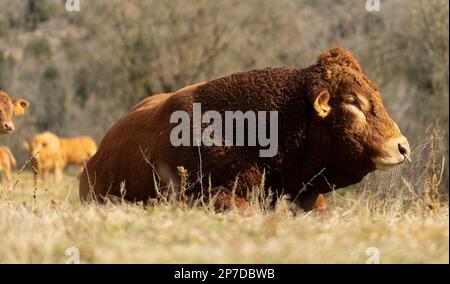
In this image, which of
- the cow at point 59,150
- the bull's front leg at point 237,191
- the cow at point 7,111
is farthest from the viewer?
the cow at point 59,150

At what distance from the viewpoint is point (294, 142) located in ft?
25.8

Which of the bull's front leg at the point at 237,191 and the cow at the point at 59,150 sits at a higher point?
the bull's front leg at the point at 237,191

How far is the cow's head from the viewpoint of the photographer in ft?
25.2

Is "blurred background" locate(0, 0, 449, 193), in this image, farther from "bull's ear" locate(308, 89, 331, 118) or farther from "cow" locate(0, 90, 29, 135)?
"bull's ear" locate(308, 89, 331, 118)

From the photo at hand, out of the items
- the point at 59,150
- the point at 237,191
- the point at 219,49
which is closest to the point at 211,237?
the point at 237,191

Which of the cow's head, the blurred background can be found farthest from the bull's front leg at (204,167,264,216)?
the blurred background

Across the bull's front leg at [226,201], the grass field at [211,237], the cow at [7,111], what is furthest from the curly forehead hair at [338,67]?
the cow at [7,111]

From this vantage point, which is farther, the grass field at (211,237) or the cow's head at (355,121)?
the cow's head at (355,121)

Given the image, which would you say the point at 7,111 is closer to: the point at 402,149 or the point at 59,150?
the point at 402,149

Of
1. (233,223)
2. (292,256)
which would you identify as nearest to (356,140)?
(233,223)

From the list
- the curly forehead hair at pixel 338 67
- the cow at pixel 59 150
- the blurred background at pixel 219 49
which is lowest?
the cow at pixel 59 150

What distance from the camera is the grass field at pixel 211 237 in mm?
5305

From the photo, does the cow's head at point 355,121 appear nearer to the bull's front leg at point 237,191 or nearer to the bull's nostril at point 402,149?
the bull's nostril at point 402,149

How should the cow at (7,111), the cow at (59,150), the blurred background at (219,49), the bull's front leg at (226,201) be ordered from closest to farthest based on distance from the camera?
the bull's front leg at (226,201)
the cow at (7,111)
the blurred background at (219,49)
the cow at (59,150)
